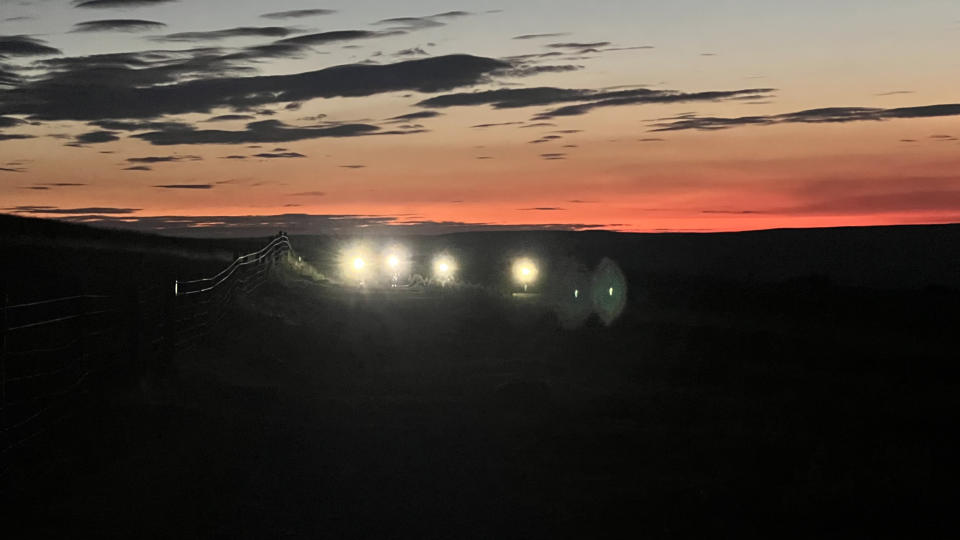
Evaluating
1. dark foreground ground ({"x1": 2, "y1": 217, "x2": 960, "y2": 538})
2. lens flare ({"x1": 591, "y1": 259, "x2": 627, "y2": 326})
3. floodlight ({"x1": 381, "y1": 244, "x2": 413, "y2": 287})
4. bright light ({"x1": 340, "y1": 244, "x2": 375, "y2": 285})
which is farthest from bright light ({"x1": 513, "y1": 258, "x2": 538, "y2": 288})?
dark foreground ground ({"x1": 2, "y1": 217, "x2": 960, "y2": 538})

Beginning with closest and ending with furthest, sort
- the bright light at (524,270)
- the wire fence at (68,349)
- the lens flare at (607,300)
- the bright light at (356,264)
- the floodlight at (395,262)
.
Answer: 1. the wire fence at (68,349)
2. the lens flare at (607,300)
3. the bright light at (356,264)
4. the floodlight at (395,262)
5. the bright light at (524,270)

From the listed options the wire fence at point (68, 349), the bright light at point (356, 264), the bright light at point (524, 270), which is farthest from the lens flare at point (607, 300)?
the wire fence at point (68, 349)

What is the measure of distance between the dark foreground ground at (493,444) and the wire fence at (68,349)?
1.21ft

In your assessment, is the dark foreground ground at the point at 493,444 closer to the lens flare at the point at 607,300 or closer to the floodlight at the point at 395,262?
the lens flare at the point at 607,300

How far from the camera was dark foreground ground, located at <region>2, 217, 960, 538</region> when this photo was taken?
9711mm

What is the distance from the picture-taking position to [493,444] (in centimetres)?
1339

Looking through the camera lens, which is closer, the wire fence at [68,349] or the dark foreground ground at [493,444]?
the dark foreground ground at [493,444]

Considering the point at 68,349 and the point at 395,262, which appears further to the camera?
the point at 395,262

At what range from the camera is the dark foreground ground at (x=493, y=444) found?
9.71m

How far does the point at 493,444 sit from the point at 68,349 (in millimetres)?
6454

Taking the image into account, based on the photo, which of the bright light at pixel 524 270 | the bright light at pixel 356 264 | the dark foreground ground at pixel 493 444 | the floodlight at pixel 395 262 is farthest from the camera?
the bright light at pixel 524 270

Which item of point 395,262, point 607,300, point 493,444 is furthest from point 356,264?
point 493,444

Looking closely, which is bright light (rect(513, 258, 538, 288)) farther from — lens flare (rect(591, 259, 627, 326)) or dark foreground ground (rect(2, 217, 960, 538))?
dark foreground ground (rect(2, 217, 960, 538))

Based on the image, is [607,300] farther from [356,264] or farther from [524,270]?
[356,264]
